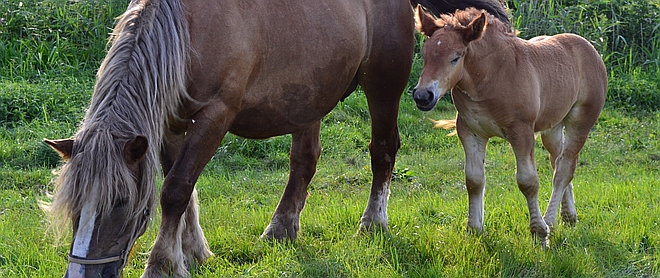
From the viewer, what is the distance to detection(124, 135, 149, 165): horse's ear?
3531 mm

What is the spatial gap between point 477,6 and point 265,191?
2.33 metres

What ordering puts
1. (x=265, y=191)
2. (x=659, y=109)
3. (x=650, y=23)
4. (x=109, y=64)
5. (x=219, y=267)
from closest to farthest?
(x=109, y=64) → (x=219, y=267) → (x=265, y=191) → (x=659, y=109) → (x=650, y=23)

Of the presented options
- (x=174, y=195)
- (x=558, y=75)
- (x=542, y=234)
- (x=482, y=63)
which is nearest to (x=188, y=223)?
(x=174, y=195)

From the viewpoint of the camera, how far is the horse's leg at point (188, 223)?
177 inches

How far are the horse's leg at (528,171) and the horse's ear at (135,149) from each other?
2.32 m

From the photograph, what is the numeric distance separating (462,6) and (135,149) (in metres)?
3.11

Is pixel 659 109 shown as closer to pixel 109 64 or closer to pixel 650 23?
pixel 650 23

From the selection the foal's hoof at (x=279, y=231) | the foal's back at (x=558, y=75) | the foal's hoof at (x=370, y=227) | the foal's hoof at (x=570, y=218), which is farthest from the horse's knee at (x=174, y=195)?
the foal's hoof at (x=570, y=218)

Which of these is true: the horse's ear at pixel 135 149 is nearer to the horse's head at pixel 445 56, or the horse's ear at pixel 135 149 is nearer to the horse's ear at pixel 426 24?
the horse's head at pixel 445 56

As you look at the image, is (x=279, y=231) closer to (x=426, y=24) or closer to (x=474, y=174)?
(x=474, y=174)

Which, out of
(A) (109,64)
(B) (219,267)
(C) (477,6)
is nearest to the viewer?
(A) (109,64)

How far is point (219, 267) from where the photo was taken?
14.7 feet

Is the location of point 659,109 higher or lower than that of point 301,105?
lower

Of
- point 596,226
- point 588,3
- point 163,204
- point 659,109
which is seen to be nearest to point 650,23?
point 588,3
